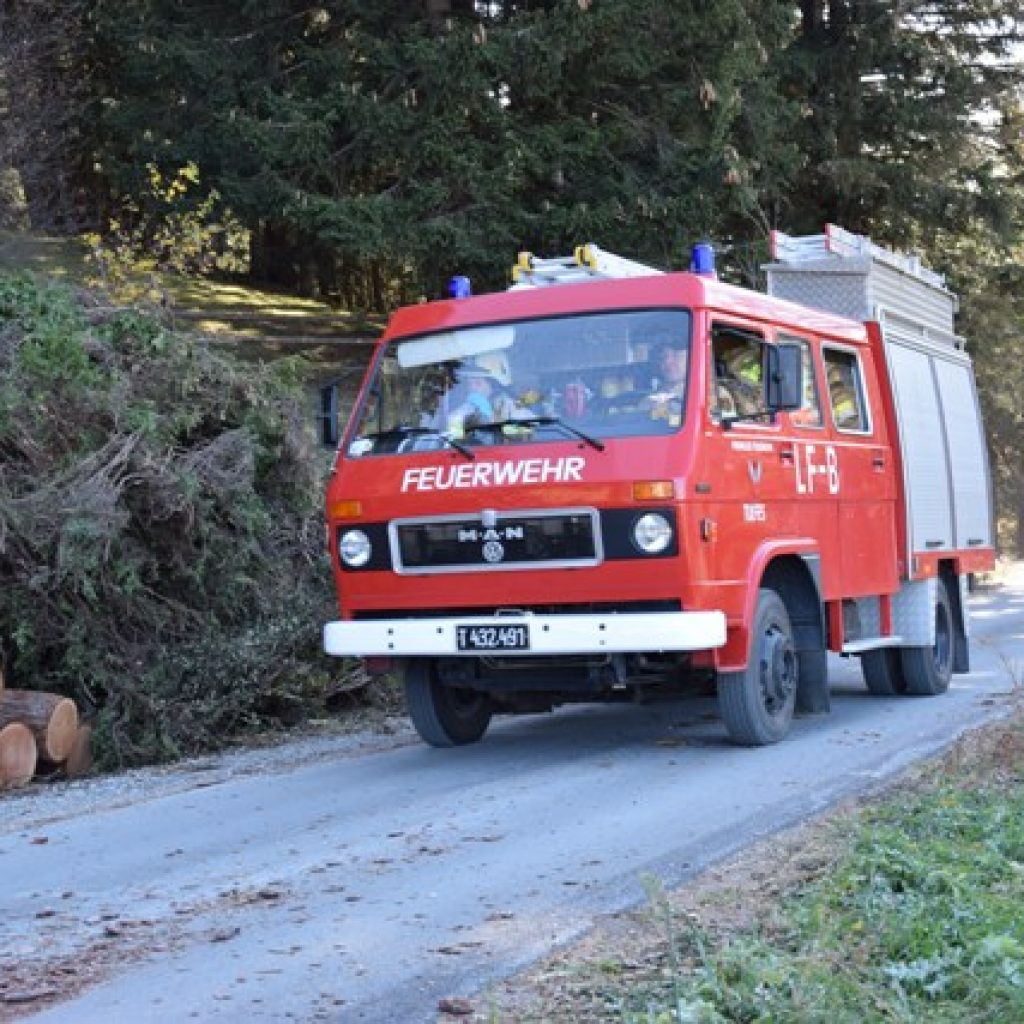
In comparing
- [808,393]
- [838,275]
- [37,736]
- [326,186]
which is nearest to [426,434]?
[808,393]

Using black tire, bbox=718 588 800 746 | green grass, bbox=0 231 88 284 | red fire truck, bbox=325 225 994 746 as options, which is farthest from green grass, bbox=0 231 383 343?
black tire, bbox=718 588 800 746

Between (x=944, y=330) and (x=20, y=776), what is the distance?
892 centimetres

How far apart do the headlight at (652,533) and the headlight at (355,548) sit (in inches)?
67.6

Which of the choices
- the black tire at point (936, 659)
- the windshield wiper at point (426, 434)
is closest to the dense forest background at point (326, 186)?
the windshield wiper at point (426, 434)

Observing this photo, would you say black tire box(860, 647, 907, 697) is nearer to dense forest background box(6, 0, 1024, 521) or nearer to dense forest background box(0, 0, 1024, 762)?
dense forest background box(0, 0, 1024, 762)

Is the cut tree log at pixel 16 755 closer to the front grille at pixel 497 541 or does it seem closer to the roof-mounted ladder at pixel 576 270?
the front grille at pixel 497 541

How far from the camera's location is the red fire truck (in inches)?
327

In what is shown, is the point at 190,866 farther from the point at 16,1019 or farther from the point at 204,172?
the point at 204,172

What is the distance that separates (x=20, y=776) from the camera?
9586 millimetres

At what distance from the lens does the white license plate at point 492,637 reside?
8.39 metres

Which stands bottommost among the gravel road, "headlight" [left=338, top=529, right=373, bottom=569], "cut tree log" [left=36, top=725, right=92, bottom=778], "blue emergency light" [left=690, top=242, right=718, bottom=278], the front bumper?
the gravel road

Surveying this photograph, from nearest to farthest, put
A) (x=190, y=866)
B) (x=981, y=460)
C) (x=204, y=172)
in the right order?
(x=190, y=866) < (x=981, y=460) < (x=204, y=172)

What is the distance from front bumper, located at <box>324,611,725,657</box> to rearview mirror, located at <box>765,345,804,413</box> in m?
1.44

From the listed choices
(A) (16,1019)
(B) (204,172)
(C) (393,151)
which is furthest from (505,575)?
(B) (204,172)
